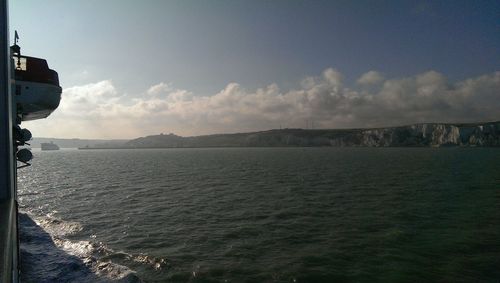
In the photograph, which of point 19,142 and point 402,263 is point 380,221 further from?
point 19,142

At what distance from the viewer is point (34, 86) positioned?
24.4 m

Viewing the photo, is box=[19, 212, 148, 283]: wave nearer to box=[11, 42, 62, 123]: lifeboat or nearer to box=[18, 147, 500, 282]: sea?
box=[18, 147, 500, 282]: sea

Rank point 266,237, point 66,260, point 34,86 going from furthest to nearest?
point 34,86 < point 266,237 < point 66,260

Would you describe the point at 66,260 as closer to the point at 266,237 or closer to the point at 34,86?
the point at 266,237

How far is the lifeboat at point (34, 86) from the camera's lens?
2362cm

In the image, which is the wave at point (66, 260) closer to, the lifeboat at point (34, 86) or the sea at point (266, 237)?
the sea at point (266, 237)

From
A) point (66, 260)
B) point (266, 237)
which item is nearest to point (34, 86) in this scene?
point (66, 260)

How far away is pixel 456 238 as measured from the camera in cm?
1881

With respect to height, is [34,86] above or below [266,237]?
above

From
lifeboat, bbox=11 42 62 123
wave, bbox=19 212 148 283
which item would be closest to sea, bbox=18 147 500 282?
wave, bbox=19 212 148 283

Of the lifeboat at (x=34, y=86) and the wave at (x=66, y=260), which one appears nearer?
the wave at (x=66, y=260)

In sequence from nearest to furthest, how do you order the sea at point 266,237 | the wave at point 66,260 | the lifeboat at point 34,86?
the wave at point 66,260
the sea at point 266,237
the lifeboat at point 34,86

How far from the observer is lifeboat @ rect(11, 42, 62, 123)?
23.6m

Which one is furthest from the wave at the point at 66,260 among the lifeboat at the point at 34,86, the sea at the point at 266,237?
the lifeboat at the point at 34,86
